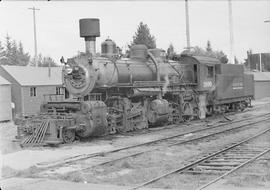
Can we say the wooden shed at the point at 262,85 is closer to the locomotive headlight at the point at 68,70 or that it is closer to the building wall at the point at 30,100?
the building wall at the point at 30,100

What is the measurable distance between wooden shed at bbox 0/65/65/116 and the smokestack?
17623 mm

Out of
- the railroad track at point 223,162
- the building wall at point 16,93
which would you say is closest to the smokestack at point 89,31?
the railroad track at point 223,162

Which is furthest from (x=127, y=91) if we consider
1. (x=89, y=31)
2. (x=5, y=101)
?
(x=5, y=101)

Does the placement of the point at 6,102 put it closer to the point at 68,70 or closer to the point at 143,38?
the point at 143,38

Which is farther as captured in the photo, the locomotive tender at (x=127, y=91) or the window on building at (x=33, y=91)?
the window on building at (x=33, y=91)

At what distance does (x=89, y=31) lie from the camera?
17609 millimetres

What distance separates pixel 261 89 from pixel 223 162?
45651 millimetres

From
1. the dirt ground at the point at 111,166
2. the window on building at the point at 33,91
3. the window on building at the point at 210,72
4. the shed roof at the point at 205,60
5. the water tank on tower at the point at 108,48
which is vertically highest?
the water tank on tower at the point at 108,48

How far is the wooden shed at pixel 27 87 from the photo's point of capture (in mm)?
35938

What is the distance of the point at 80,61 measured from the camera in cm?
1756

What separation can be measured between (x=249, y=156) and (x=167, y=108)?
912 cm

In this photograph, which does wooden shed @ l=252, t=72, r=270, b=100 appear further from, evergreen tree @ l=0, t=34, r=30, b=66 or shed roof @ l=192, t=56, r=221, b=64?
evergreen tree @ l=0, t=34, r=30, b=66

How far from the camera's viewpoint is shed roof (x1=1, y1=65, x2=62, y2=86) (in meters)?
36.8

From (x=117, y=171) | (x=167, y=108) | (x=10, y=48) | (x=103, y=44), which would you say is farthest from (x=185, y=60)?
(x=10, y=48)
